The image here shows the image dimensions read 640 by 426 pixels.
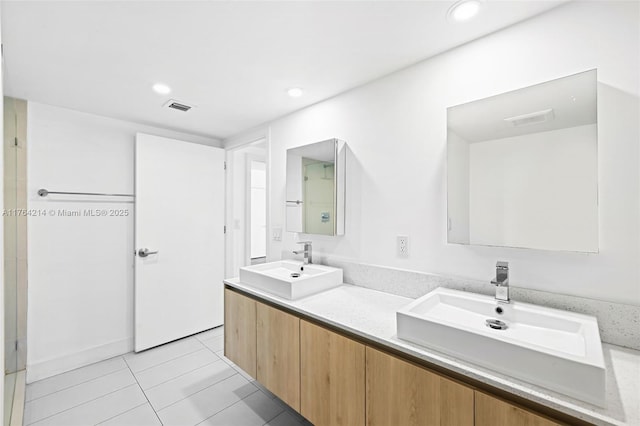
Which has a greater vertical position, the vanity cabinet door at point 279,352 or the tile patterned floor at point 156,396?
the vanity cabinet door at point 279,352

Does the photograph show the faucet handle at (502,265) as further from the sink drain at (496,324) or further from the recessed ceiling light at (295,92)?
the recessed ceiling light at (295,92)

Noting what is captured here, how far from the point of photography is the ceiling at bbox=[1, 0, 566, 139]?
4.06 ft

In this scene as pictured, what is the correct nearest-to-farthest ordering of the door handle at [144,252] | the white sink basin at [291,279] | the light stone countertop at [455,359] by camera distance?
the light stone countertop at [455,359]
the white sink basin at [291,279]
the door handle at [144,252]

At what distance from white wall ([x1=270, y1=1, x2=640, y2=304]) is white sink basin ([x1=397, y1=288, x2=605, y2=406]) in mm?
165

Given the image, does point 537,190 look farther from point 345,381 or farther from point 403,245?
point 345,381

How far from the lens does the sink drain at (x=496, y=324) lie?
1.22 metres

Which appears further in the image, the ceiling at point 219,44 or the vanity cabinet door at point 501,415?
the ceiling at point 219,44

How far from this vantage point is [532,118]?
1.29m

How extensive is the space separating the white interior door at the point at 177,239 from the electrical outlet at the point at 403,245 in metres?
2.20

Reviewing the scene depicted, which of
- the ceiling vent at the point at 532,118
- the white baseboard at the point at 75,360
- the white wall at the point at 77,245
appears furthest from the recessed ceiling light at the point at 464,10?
the white baseboard at the point at 75,360

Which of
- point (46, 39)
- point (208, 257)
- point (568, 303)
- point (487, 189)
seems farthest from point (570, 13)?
point (208, 257)

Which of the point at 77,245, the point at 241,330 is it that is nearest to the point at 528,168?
the point at 241,330

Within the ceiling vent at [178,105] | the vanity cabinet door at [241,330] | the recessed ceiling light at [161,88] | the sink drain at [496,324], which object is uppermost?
the recessed ceiling light at [161,88]

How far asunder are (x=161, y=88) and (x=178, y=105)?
1.02ft
